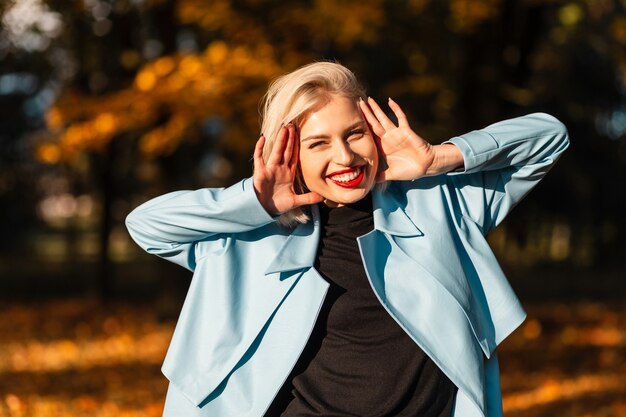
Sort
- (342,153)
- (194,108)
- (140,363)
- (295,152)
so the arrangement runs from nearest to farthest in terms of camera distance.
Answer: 1. (342,153)
2. (295,152)
3. (194,108)
4. (140,363)

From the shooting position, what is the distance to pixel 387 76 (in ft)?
45.9

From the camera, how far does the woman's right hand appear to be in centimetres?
239

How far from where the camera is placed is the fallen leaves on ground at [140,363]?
688 centimetres

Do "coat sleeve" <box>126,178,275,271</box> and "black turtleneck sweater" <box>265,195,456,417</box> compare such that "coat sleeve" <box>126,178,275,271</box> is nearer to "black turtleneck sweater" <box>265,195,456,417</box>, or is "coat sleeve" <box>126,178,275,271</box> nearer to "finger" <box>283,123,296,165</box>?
"finger" <box>283,123,296,165</box>

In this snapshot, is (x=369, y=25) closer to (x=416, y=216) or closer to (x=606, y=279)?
(x=416, y=216)

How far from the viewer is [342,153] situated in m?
2.35

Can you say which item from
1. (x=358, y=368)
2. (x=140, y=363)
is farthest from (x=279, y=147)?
(x=140, y=363)

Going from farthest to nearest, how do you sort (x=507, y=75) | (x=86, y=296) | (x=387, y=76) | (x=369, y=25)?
(x=86, y=296), (x=387, y=76), (x=507, y=75), (x=369, y=25)

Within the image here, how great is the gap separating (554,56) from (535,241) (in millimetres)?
7016

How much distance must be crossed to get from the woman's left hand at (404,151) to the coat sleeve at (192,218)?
0.37m

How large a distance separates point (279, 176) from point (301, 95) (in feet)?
0.74

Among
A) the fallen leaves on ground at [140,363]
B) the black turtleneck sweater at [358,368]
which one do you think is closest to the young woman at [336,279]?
the black turtleneck sweater at [358,368]

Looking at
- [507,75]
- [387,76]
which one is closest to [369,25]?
[507,75]

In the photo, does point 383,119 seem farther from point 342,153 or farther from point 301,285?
point 301,285
